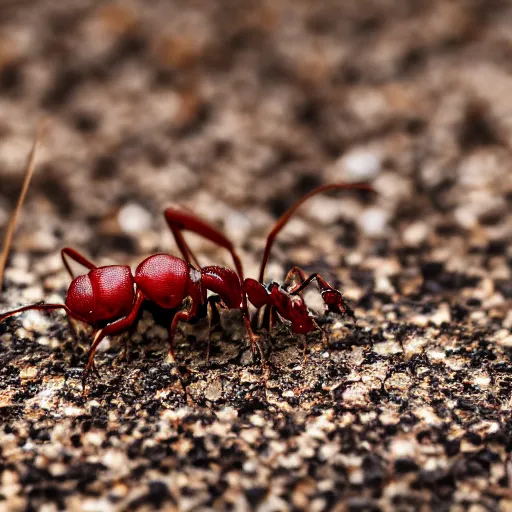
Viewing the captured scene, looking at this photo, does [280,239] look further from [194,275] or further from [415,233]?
[194,275]

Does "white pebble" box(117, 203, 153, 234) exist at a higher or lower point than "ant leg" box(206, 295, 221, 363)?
higher

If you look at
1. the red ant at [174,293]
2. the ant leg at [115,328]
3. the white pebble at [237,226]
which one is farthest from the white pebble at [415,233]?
the ant leg at [115,328]

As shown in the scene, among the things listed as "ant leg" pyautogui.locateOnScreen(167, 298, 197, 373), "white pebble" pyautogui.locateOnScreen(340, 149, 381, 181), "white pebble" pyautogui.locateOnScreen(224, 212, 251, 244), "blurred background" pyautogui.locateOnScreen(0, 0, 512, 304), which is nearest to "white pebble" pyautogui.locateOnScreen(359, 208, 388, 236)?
"blurred background" pyautogui.locateOnScreen(0, 0, 512, 304)

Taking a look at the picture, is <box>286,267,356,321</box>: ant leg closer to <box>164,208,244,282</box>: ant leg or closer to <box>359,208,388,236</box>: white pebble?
<box>164,208,244,282</box>: ant leg

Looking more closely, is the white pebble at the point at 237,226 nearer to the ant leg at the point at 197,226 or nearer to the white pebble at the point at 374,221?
the white pebble at the point at 374,221

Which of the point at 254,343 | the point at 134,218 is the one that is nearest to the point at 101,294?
the point at 254,343

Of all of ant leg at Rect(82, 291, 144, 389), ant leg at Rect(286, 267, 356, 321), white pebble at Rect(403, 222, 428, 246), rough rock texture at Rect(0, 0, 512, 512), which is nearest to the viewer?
rough rock texture at Rect(0, 0, 512, 512)

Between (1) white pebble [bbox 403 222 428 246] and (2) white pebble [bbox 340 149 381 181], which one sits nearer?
(1) white pebble [bbox 403 222 428 246]

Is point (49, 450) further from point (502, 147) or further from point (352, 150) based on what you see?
point (502, 147)
